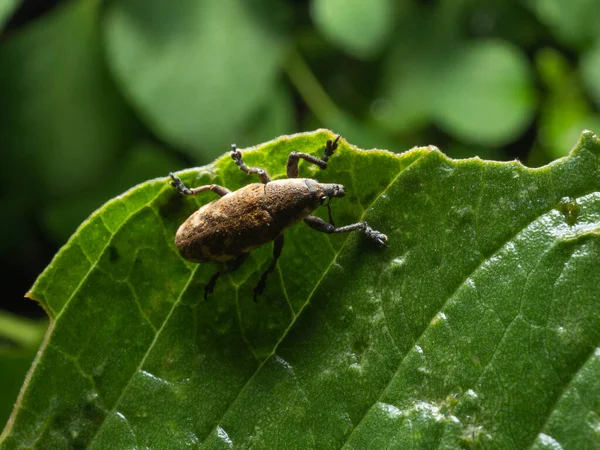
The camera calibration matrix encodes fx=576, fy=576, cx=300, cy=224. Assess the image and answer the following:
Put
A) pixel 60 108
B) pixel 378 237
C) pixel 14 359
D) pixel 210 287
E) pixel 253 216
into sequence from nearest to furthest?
pixel 378 237
pixel 210 287
pixel 253 216
pixel 14 359
pixel 60 108

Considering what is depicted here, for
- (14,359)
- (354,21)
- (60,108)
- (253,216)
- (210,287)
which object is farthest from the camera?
(60,108)

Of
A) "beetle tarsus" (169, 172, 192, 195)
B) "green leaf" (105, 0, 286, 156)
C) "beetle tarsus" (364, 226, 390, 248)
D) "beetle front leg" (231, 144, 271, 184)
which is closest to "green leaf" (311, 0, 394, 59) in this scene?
"green leaf" (105, 0, 286, 156)

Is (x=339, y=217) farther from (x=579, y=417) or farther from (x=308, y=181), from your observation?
(x=579, y=417)

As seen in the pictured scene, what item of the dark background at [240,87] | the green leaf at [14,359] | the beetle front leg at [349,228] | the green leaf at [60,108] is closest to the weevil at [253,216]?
the beetle front leg at [349,228]

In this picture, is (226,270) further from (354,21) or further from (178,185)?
(354,21)

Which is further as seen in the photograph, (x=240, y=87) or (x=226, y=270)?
(x=240, y=87)

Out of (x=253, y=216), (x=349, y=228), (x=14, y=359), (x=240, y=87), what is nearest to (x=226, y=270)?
(x=253, y=216)
